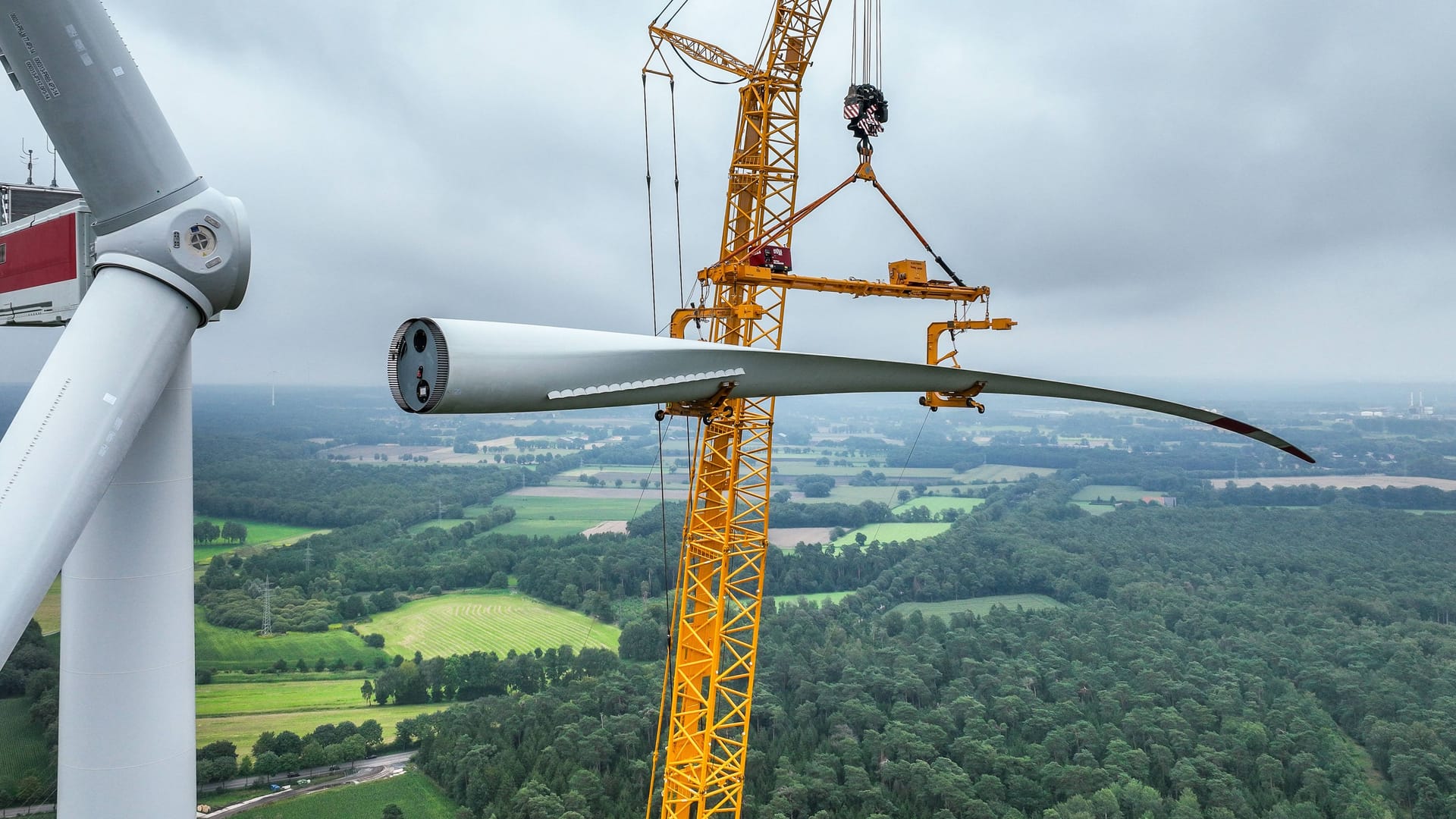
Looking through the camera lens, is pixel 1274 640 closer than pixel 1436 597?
Yes

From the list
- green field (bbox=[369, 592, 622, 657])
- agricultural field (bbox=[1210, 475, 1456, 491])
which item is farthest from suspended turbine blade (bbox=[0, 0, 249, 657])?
agricultural field (bbox=[1210, 475, 1456, 491])

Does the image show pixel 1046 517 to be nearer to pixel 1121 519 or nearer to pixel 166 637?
pixel 1121 519

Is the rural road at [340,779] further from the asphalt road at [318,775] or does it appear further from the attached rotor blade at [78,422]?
the attached rotor blade at [78,422]

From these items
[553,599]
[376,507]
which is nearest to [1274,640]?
[553,599]

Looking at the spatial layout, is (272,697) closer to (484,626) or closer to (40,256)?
(484,626)

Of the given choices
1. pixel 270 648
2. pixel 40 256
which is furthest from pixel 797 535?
pixel 40 256
